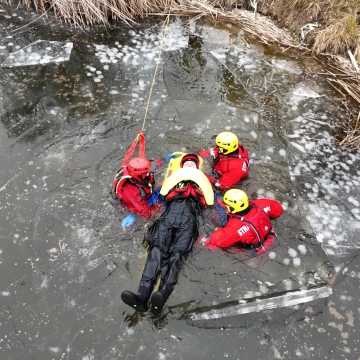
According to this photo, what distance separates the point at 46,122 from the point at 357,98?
4.93m

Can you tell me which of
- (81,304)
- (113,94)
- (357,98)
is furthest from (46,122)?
(357,98)

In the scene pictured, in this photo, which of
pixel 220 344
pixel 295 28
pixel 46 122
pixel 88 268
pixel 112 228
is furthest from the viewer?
pixel 295 28

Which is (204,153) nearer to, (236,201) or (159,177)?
(159,177)

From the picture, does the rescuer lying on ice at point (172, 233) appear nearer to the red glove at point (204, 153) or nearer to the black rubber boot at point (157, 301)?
the black rubber boot at point (157, 301)

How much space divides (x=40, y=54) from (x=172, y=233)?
4284 mm

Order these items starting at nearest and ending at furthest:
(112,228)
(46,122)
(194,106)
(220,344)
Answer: (220,344)
(112,228)
(46,122)
(194,106)

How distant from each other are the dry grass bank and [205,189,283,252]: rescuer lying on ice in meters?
3.27

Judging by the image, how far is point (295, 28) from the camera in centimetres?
824

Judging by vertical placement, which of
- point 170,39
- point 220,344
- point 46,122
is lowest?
point 220,344

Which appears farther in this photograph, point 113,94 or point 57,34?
point 57,34

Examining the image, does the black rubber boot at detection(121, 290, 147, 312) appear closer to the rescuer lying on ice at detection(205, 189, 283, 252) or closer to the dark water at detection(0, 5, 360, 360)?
the dark water at detection(0, 5, 360, 360)

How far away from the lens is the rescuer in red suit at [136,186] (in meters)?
4.73

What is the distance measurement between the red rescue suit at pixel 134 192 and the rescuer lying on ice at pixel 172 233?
20 centimetres

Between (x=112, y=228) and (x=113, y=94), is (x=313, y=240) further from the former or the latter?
(x=113, y=94)
